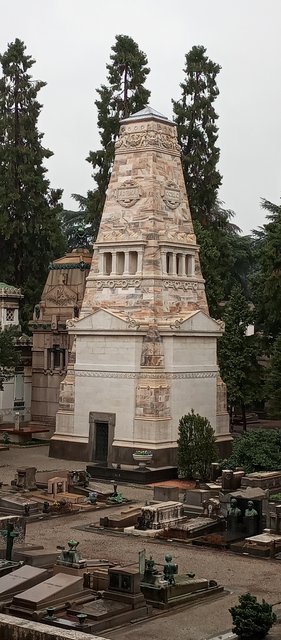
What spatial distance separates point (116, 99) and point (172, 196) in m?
18.2

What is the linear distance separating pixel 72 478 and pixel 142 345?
7050mm

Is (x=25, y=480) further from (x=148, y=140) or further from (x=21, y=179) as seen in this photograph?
(x=21, y=179)

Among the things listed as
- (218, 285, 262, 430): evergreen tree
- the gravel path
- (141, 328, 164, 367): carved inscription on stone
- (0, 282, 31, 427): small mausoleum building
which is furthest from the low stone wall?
(0, 282, 31, 427): small mausoleum building

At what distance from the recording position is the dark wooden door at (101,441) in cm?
3756

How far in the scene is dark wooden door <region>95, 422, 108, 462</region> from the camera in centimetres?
3756

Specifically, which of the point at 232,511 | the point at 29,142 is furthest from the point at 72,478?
the point at 29,142

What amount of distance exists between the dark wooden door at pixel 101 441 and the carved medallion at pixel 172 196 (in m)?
8.76

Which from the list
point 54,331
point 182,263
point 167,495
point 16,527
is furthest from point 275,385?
point 16,527

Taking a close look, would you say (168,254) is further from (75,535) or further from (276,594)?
(276,594)

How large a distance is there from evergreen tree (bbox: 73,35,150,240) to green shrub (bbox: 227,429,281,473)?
22.1 meters

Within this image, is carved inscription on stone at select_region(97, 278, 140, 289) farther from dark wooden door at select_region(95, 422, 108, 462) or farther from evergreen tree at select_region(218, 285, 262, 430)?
evergreen tree at select_region(218, 285, 262, 430)

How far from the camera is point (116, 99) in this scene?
5522 cm

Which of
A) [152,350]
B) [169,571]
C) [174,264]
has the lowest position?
[169,571]

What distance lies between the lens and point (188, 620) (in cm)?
1822
